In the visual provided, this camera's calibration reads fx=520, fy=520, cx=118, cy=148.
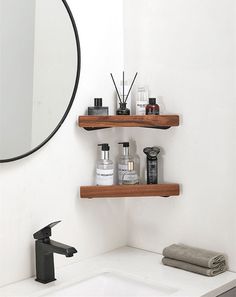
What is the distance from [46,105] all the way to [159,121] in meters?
0.41

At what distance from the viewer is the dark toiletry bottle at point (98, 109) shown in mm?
1892

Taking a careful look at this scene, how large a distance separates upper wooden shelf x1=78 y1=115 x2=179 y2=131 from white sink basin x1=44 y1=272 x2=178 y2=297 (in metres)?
0.53

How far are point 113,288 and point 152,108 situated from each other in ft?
2.15

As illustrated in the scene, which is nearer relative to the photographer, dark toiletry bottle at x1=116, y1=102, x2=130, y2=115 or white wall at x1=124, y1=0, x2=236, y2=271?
white wall at x1=124, y1=0, x2=236, y2=271

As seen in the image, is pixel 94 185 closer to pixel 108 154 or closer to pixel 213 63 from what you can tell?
pixel 108 154

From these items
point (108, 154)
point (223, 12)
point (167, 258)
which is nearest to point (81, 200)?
point (108, 154)

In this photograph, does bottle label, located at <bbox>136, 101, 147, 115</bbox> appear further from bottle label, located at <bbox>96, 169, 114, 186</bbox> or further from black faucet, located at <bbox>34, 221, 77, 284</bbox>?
black faucet, located at <bbox>34, 221, 77, 284</bbox>

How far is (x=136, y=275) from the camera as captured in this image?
1789 mm

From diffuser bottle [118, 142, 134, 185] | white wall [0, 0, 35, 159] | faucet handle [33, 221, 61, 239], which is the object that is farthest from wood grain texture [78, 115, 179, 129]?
faucet handle [33, 221, 61, 239]

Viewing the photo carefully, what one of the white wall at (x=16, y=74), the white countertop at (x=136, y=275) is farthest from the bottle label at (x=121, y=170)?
the white wall at (x=16, y=74)

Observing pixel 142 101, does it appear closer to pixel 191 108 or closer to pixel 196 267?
pixel 191 108

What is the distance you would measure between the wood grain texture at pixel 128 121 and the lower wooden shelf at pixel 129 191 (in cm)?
23

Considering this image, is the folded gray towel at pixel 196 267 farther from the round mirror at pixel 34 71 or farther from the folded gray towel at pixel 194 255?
the round mirror at pixel 34 71

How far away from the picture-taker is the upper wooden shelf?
1.86 metres
